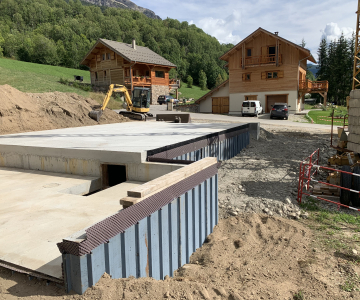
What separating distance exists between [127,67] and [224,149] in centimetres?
3553

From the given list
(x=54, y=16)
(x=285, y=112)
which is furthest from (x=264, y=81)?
(x=54, y=16)

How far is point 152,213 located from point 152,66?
45315mm

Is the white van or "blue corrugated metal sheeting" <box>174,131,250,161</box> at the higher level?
the white van

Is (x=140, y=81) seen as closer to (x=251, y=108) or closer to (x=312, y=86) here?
(x=251, y=108)

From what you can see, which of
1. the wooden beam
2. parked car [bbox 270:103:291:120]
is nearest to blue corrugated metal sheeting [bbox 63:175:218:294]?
the wooden beam

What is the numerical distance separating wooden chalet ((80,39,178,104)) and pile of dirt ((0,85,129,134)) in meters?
22.3

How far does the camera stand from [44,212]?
5.25 metres

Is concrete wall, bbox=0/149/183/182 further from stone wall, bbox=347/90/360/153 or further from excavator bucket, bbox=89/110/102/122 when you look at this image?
excavator bucket, bbox=89/110/102/122

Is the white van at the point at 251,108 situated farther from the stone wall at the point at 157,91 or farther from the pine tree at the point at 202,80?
the pine tree at the point at 202,80

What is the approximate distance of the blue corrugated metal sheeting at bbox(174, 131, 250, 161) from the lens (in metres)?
9.91

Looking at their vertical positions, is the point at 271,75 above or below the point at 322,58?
below

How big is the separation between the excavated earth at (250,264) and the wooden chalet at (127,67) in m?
37.7

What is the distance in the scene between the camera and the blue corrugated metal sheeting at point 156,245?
325 centimetres

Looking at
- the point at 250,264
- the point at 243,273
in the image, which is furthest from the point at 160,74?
the point at 243,273
